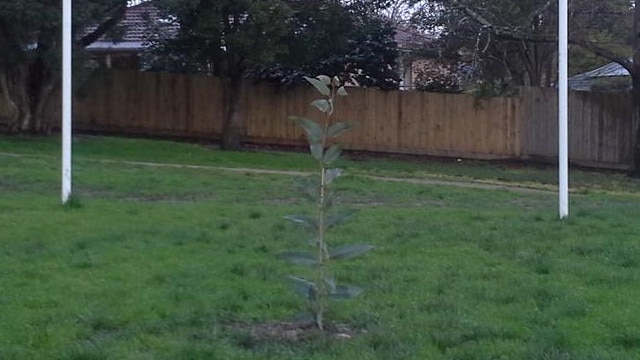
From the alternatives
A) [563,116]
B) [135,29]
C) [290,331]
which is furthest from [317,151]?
[135,29]

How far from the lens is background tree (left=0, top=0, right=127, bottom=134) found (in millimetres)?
23281

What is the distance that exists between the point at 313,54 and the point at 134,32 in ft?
25.0

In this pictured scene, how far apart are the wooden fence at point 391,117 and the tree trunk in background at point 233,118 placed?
1870 mm

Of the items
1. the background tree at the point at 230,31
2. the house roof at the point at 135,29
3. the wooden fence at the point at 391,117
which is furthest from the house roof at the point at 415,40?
the house roof at the point at 135,29

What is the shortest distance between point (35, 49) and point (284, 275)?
1677 cm

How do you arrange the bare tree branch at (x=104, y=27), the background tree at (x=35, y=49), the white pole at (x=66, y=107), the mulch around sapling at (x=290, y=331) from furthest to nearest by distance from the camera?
the bare tree branch at (x=104, y=27) → the background tree at (x=35, y=49) → the white pole at (x=66, y=107) → the mulch around sapling at (x=290, y=331)

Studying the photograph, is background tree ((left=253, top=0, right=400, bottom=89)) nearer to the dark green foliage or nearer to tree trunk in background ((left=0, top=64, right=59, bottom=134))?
tree trunk in background ((left=0, top=64, right=59, bottom=134))

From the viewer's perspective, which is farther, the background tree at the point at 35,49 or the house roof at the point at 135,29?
the house roof at the point at 135,29

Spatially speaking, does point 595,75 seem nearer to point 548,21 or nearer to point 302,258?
point 548,21

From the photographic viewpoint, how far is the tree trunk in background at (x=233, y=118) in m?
28.6

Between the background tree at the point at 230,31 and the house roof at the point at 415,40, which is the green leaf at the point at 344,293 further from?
the house roof at the point at 415,40

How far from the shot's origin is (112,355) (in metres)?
7.09

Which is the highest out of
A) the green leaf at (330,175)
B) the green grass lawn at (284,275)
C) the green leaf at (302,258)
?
the green leaf at (330,175)

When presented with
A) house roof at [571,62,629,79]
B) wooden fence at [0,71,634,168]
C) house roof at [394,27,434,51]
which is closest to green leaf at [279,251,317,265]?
wooden fence at [0,71,634,168]
